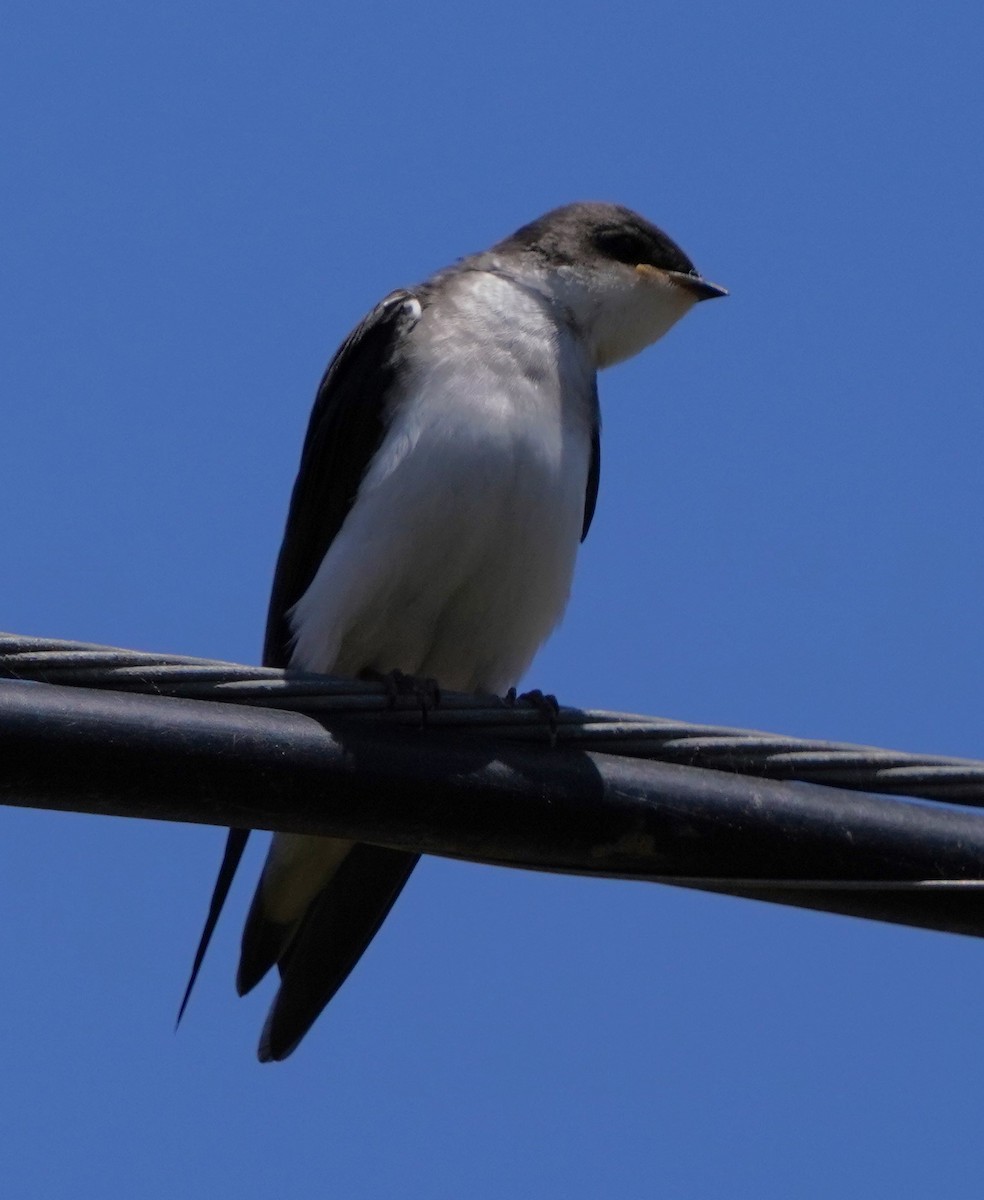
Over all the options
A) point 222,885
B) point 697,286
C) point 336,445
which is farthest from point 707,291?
point 222,885

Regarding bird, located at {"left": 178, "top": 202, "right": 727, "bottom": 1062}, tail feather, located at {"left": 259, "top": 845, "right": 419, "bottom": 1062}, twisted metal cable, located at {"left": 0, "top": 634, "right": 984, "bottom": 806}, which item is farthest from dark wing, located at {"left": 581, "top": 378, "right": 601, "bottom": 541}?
twisted metal cable, located at {"left": 0, "top": 634, "right": 984, "bottom": 806}

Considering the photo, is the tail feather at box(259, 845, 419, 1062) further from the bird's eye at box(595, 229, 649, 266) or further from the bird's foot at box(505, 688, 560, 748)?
the bird's eye at box(595, 229, 649, 266)

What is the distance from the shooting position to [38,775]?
131 inches

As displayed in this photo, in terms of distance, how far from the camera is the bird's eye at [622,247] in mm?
6762

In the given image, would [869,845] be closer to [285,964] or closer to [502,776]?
[502,776]

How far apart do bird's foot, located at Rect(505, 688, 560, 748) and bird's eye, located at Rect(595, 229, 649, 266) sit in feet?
6.66

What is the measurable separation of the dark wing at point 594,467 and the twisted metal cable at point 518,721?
7.45 ft

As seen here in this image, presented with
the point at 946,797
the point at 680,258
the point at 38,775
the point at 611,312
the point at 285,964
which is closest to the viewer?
the point at 38,775

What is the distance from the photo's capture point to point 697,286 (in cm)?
686

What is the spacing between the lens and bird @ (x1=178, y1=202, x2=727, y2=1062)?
545 cm

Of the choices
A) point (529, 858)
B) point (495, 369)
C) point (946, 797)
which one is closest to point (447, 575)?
point (495, 369)

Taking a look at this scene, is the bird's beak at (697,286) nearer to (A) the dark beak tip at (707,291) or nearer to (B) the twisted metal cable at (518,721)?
(A) the dark beak tip at (707,291)

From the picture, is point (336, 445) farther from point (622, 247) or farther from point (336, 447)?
point (622, 247)

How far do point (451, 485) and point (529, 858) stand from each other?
1.93 m
